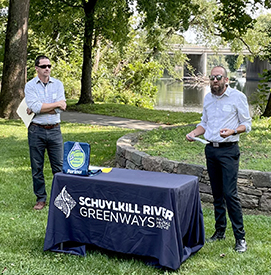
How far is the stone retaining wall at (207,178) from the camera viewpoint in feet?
22.7

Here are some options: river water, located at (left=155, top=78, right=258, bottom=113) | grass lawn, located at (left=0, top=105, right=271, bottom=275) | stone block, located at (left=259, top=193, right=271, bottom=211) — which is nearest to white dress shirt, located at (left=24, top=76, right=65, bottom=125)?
grass lawn, located at (left=0, top=105, right=271, bottom=275)

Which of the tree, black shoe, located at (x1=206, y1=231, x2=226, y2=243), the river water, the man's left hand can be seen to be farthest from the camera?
the river water

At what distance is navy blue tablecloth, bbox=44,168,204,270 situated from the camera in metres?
4.45

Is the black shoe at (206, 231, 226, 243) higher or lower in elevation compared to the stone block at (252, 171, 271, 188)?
lower

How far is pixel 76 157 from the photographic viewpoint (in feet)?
16.3

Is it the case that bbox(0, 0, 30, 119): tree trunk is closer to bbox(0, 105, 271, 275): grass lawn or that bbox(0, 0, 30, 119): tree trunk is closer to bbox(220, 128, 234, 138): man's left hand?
bbox(0, 105, 271, 275): grass lawn

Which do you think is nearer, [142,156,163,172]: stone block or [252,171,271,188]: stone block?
[252,171,271,188]: stone block

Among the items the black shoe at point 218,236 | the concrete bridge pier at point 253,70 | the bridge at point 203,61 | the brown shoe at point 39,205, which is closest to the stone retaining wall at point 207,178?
the black shoe at point 218,236

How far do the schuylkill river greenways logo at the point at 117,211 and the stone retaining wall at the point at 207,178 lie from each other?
2828 mm

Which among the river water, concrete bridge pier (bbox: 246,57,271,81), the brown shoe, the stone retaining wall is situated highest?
concrete bridge pier (bbox: 246,57,271,81)

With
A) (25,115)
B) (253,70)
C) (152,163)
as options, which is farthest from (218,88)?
(253,70)

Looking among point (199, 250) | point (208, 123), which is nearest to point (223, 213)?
point (199, 250)

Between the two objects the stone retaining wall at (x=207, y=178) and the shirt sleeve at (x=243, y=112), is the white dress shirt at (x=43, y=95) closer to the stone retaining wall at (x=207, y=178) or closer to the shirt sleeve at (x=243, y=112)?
the stone retaining wall at (x=207, y=178)

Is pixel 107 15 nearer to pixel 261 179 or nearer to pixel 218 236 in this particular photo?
pixel 261 179
